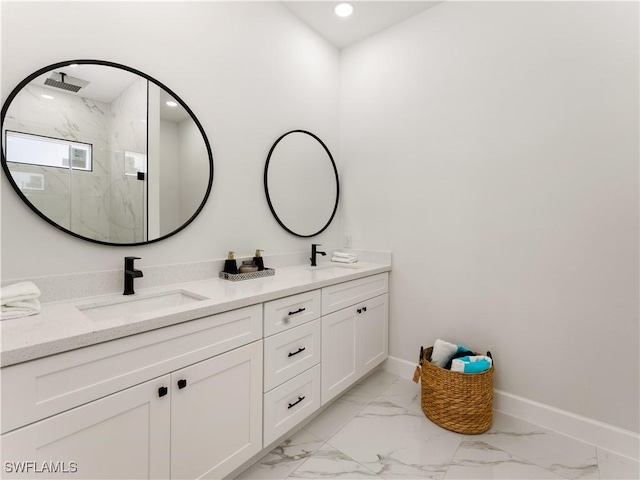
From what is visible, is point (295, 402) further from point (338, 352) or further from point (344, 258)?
point (344, 258)

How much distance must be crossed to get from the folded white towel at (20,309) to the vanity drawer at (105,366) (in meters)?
0.34

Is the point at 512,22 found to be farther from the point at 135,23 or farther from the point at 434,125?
the point at 135,23

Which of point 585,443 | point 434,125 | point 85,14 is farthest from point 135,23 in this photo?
point 585,443

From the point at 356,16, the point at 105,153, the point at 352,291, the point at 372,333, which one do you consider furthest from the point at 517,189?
the point at 105,153

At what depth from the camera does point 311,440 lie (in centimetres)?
175

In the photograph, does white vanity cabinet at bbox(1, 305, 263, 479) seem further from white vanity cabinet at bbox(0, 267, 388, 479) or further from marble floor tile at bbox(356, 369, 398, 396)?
marble floor tile at bbox(356, 369, 398, 396)

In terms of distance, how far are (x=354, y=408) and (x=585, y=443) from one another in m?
1.29

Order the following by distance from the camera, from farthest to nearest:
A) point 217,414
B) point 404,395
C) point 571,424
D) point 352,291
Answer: point 404,395 → point 352,291 → point 571,424 → point 217,414

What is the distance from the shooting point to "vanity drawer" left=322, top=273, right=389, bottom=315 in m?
1.88

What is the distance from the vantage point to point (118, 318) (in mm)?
1095

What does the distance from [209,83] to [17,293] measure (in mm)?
1425

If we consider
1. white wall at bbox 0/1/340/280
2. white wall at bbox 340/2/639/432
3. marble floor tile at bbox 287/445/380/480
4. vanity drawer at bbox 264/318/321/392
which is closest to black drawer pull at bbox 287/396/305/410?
vanity drawer at bbox 264/318/321/392

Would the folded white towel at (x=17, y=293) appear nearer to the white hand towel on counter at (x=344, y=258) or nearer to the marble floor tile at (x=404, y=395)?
the white hand towel on counter at (x=344, y=258)

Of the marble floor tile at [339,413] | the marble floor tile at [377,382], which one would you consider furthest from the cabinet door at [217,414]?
the marble floor tile at [377,382]
